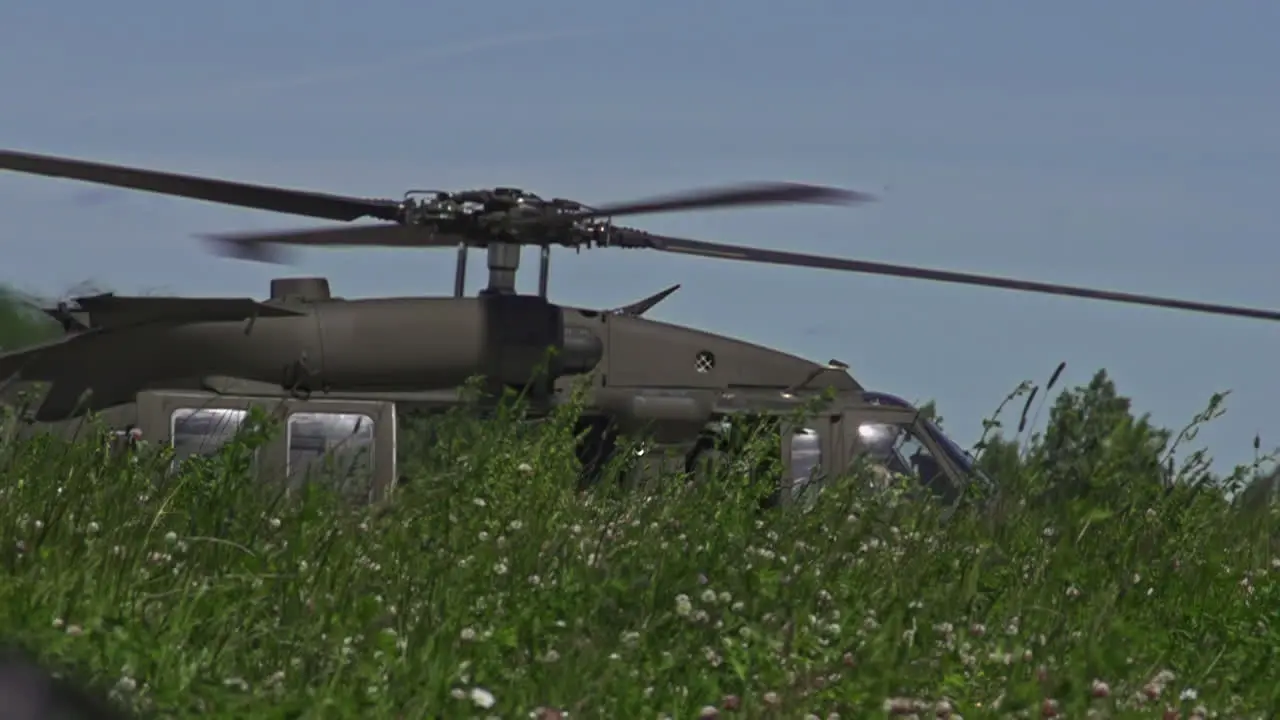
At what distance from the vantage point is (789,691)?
5.74m

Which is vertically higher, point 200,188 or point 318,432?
point 200,188

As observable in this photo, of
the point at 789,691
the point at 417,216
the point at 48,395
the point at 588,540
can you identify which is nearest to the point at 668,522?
the point at 588,540

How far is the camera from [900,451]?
525 inches

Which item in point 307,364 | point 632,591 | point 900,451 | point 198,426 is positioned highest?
point 632,591

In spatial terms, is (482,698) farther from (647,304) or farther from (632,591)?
(647,304)

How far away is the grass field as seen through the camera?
5.60 metres

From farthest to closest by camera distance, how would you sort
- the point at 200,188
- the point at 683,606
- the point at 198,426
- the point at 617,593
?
the point at 198,426, the point at 200,188, the point at 617,593, the point at 683,606

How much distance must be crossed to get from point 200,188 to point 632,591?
516 centimetres

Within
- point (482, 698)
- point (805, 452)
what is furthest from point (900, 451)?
point (482, 698)

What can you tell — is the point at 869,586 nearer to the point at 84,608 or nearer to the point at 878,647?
the point at 878,647

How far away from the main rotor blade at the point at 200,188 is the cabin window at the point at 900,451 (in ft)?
10.9

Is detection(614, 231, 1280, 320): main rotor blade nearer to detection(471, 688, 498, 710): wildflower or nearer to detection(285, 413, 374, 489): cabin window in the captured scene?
detection(285, 413, 374, 489): cabin window

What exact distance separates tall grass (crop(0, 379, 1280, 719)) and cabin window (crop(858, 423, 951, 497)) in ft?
12.4

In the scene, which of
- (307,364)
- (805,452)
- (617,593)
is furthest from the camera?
(805,452)
